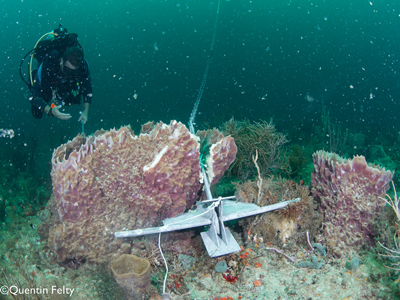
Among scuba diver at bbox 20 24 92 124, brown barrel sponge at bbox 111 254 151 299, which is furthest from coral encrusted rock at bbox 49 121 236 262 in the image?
scuba diver at bbox 20 24 92 124

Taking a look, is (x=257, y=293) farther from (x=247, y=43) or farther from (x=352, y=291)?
(x=247, y=43)

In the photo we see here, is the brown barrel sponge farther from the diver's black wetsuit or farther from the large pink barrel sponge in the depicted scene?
the diver's black wetsuit

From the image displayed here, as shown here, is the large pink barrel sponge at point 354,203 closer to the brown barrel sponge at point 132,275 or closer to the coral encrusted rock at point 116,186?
the coral encrusted rock at point 116,186

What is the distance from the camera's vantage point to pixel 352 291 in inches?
105

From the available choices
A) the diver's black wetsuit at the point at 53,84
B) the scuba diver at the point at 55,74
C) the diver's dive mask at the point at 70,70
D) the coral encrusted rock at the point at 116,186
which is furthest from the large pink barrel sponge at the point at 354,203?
the diver's black wetsuit at the point at 53,84

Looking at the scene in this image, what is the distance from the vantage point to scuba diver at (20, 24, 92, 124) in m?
5.36

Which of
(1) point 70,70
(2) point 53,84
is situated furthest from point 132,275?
(2) point 53,84

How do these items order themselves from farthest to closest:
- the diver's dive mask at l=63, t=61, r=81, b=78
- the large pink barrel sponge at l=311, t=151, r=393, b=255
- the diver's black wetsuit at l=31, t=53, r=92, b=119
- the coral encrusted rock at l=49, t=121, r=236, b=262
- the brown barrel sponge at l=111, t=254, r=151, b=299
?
the diver's black wetsuit at l=31, t=53, r=92, b=119 < the diver's dive mask at l=63, t=61, r=81, b=78 < the large pink barrel sponge at l=311, t=151, r=393, b=255 < the coral encrusted rock at l=49, t=121, r=236, b=262 < the brown barrel sponge at l=111, t=254, r=151, b=299

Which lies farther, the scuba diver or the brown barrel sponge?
the scuba diver

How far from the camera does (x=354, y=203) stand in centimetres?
342

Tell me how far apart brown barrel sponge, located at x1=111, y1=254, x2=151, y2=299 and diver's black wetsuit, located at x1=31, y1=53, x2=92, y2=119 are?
5006 millimetres

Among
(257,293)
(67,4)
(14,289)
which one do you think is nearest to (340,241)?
(257,293)

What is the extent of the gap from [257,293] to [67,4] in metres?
126

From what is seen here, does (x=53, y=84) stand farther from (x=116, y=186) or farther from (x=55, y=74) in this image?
(x=116, y=186)
